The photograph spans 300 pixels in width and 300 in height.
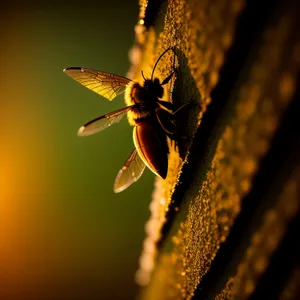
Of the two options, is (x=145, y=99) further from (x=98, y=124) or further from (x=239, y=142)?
(x=239, y=142)

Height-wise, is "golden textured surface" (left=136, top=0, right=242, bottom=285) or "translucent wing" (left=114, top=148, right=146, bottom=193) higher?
"golden textured surface" (left=136, top=0, right=242, bottom=285)

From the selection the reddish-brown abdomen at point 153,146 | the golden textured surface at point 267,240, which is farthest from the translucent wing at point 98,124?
the golden textured surface at point 267,240

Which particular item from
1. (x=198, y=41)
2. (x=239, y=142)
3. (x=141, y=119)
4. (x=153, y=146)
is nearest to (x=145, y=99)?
(x=141, y=119)

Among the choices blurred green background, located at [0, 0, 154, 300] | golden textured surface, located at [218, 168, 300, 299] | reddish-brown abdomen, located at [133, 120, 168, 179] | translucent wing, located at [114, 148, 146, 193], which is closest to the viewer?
golden textured surface, located at [218, 168, 300, 299]

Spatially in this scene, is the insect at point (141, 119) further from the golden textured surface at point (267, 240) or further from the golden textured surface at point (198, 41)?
the golden textured surface at point (267, 240)

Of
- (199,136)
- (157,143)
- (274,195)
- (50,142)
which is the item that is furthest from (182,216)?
(50,142)

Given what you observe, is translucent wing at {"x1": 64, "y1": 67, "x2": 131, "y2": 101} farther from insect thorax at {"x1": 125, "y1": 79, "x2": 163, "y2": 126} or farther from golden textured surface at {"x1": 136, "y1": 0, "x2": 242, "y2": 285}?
golden textured surface at {"x1": 136, "y1": 0, "x2": 242, "y2": 285}

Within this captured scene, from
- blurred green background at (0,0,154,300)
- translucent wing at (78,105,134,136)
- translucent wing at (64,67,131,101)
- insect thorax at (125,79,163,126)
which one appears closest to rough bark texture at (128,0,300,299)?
insect thorax at (125,79,163,126)
